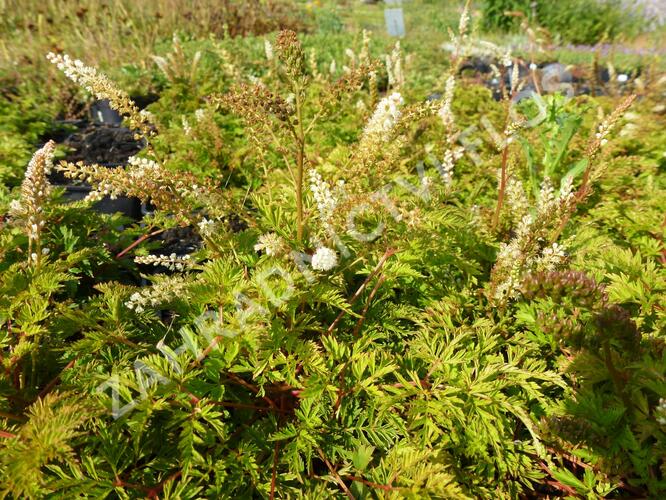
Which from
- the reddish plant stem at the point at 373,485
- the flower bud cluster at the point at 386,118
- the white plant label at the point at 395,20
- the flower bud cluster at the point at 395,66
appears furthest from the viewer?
the white plant label at the point at 395,20

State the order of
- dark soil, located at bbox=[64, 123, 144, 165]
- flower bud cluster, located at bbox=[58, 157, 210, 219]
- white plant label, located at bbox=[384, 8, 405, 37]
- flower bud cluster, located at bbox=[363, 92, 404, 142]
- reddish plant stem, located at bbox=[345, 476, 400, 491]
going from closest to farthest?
reddish plant stem, located at bbox=[345, 476, 400, 491], flower bud cluster, located at bbox=[58, 157, 210, 219], flower bud cluster, located at bbox=[363, 92, 404, 142], dark soil, located at bbox=[64, 123, 144, 165], white plant label, located at bbox=[384, 8, 405, 37]

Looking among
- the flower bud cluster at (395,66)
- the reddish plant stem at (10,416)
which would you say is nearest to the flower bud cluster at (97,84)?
the reddish plant stem at (10,416)

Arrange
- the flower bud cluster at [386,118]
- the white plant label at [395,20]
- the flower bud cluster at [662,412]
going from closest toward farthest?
the flower bud cluster at [662,412]
the flower bud cluster at [386,118]
the white plant label at [395,20]

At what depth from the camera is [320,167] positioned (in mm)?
3064

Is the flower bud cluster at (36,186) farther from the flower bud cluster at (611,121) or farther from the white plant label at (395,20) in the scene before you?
the white plant label at (395,20)

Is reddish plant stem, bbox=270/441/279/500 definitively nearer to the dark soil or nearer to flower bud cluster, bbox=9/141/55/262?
flower bud cluster, bbox=9/141/55/262

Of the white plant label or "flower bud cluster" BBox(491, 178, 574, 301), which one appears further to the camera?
the white plant label

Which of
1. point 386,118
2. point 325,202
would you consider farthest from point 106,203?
point 386,118

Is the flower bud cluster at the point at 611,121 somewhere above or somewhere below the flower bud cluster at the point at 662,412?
above

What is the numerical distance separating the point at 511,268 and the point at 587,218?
1.31 metres

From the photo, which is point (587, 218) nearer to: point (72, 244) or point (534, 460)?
point (534, 460)

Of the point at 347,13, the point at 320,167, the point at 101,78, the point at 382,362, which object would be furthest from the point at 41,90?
the point at 347,13

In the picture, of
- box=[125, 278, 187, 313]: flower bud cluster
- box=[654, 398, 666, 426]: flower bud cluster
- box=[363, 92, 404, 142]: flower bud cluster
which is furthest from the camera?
box=[363, 92, 404, 142]: flower bud cluster

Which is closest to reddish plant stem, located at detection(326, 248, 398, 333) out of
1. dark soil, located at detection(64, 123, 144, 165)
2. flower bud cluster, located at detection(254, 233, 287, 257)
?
flower bud cluster, located at detection(254, 233, 287, 257)
